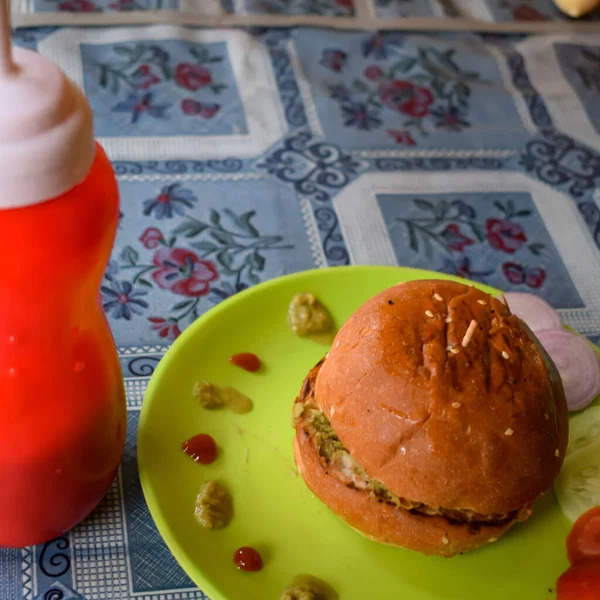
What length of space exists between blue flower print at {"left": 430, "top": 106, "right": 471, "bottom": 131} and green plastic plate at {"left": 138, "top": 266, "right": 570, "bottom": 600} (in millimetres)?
1030

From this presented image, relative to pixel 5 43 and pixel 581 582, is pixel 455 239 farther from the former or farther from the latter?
pixel 5 43

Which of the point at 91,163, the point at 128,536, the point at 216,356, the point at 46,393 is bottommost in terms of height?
the point at 128,536

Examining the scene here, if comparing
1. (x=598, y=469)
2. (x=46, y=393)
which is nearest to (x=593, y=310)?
(x=598, y=469)

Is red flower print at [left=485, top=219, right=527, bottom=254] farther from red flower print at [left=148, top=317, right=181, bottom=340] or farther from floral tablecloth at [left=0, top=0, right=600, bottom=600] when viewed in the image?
red flower print at [left=148, top=317, right=181, bottom=340]

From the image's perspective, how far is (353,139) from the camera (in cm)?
213

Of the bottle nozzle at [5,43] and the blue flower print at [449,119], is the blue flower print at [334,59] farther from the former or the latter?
the bottle nozzle at [5,43]

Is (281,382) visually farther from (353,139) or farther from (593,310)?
(353,139)

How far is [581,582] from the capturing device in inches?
45.5

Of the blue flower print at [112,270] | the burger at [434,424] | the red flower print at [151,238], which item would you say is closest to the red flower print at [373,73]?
the red flower print at [151,238]

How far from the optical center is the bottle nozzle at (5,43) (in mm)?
806

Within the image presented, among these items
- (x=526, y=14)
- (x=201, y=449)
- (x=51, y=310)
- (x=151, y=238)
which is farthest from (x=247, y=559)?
(x=526, y=14)

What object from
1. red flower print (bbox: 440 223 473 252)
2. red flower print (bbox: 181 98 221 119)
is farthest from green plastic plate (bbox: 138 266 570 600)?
red flower print (bbox: 181 98 221 119)

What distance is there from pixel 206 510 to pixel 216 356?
1.01ft

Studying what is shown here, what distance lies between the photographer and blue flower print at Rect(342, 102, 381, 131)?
2.18 metres
